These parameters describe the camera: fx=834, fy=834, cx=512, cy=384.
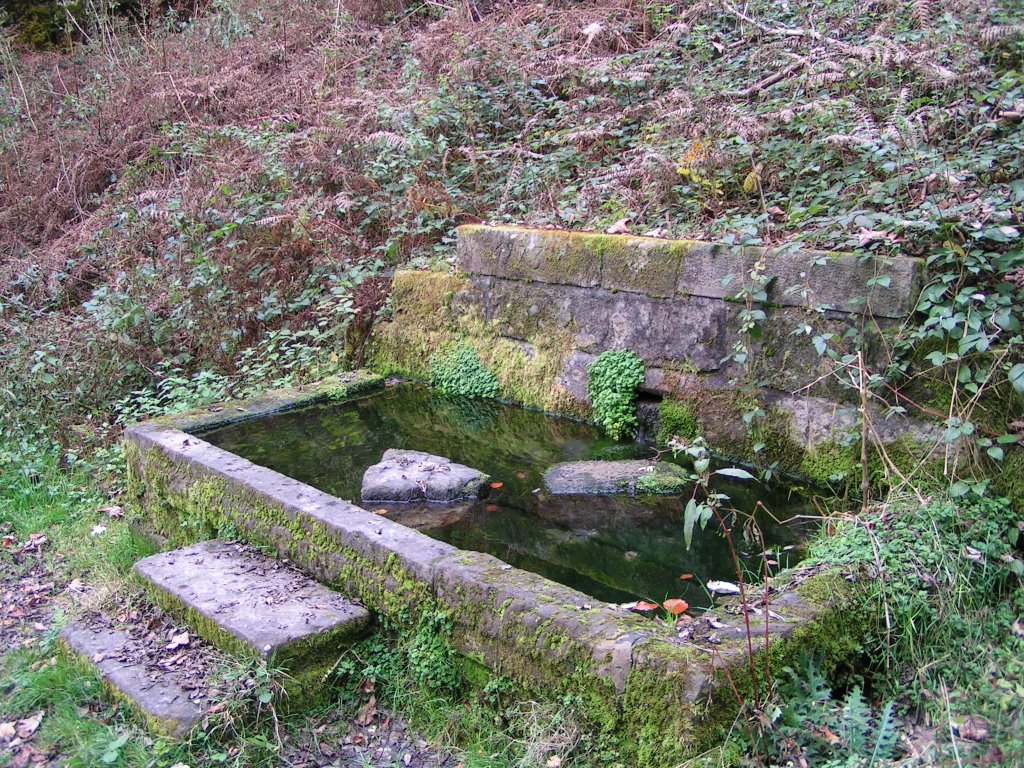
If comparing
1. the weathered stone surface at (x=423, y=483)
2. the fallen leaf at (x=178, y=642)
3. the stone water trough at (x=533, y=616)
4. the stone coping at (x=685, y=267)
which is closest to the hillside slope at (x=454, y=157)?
the stone coping at (x=685, y=267)

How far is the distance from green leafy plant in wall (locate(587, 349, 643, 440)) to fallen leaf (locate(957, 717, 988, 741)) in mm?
2545

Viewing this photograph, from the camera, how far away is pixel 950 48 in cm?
532

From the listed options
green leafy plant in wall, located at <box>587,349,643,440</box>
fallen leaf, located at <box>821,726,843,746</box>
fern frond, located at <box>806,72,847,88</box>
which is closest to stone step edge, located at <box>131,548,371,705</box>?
fallen leaf, located at <box>821,726,843,746</box>

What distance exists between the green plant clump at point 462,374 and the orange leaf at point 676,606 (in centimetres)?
261

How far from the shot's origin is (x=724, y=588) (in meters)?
3.08

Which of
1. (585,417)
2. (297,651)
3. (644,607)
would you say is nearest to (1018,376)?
(644,607)

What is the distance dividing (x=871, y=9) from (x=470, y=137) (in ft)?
11.0

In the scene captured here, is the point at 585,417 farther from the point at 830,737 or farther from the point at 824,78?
the point at 824,78

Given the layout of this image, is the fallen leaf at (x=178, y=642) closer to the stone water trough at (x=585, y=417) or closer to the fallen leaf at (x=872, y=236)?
the stone water trough at (x=585, y=417)

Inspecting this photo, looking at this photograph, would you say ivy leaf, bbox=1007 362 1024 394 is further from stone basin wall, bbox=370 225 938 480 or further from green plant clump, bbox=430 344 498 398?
green plant clump, bbox=430 344 498 398

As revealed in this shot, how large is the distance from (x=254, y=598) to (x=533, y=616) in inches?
49.6

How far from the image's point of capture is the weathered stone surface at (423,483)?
4.05m

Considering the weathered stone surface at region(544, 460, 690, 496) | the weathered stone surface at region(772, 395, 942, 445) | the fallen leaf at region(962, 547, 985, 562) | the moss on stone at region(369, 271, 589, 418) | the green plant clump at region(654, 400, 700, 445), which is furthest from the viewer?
the moss on stone at region(369, 271, 589, 418)

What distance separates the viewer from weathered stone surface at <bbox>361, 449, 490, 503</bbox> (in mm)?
4047
